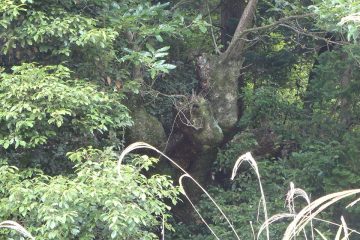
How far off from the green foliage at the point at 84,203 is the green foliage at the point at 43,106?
27cm

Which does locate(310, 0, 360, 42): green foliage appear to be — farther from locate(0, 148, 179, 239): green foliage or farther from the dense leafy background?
locate(0, 148, 179, 239): green foliage

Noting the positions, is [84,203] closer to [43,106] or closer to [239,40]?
[43,106]

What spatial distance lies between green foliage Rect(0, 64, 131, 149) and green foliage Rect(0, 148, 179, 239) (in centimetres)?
27

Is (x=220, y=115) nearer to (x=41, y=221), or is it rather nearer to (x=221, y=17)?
(x=221, y=17)

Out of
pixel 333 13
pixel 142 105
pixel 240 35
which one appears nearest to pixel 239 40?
pixel 240 35

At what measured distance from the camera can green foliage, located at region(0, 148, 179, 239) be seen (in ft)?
13.1

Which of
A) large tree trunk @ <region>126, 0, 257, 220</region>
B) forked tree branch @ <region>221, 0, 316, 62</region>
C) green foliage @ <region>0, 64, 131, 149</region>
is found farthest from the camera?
forked tree branch @ <region>221, 0, 316, 62</region>

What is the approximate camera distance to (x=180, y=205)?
7.19 m

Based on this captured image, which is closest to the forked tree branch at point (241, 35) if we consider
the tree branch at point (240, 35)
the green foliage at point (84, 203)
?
the tree branch at point (240, 35)

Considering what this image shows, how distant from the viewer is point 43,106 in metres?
4.54

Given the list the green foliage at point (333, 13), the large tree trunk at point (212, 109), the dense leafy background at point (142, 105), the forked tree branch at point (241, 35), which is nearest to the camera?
the dense leafy background at point (142, 105)

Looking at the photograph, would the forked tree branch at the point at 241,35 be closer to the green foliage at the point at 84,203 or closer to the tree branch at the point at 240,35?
the tree branch at the point at 240,35

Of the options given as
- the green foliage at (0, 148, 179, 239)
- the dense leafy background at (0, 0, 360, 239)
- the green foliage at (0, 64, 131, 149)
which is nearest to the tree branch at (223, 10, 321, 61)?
the dense leafy background at (0, 0, 360, 239)

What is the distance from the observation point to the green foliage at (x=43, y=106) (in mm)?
4402
